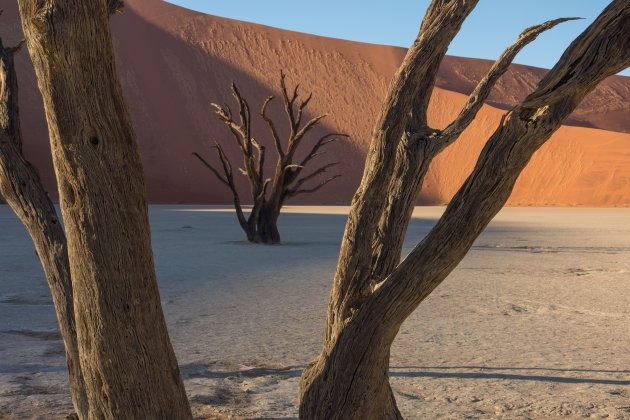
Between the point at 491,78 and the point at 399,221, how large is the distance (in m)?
0.67

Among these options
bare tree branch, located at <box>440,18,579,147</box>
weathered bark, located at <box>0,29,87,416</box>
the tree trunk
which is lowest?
the tree trunk

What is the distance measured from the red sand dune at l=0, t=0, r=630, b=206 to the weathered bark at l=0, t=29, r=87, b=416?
38532 mm

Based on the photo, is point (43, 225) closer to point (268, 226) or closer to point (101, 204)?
point (101, 204)

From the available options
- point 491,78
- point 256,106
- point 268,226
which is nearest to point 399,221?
point 491,78

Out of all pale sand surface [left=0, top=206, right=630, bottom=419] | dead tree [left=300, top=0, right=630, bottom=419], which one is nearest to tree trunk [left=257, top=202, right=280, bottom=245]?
pale sand surface [left=0, top=206, right=630, bottom=419]

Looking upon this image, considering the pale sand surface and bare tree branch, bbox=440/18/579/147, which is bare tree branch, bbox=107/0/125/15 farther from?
the pale sand surface

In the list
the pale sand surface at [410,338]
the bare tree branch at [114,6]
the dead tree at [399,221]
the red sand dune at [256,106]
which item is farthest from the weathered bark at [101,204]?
the red sand dune at [256,106]

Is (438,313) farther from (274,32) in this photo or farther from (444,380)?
(274,32)

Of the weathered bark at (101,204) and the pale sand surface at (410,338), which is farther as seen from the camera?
the pale sand surface at (410,338)

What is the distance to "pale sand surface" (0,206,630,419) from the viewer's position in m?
4.31

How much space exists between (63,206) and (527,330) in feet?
15.0

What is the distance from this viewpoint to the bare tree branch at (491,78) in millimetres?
2975

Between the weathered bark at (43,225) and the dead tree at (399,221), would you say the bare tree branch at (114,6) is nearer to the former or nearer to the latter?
the weathered bark at (43,225)

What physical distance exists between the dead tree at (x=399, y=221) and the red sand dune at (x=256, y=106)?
3922 centimetres
